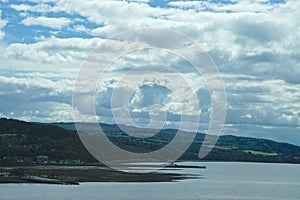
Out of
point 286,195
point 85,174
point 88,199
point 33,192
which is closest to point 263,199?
point 286,195

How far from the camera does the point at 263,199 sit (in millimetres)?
135500

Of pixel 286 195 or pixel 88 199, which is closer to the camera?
pixel 88 199

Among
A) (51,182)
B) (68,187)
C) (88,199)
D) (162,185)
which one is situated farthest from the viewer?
(162,185)

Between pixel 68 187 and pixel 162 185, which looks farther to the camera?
pixel 162 185

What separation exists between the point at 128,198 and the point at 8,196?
2631 cm

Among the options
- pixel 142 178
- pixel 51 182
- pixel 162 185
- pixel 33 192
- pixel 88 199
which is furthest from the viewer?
pixel 142 178

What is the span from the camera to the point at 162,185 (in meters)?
163

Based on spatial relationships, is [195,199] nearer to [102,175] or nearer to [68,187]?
[68,187]

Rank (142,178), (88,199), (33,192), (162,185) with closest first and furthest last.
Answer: (88,199) → (33,192) → (162,185) → (142,178)

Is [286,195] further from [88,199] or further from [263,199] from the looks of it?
[88,199]

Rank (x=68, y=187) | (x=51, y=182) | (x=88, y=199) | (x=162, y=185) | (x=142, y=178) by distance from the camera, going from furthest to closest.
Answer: (x=142, y=178), (x=162, y=185), (x=51, y=182), (x=68, y=187), (x=88, y=199)

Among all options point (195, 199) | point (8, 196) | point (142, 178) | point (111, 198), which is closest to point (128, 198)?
point (111, 198)

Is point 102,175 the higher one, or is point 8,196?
point 102,175

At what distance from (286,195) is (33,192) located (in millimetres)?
68488
